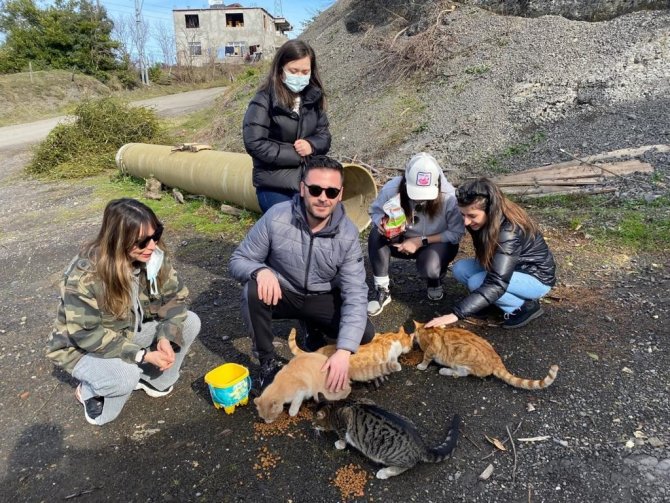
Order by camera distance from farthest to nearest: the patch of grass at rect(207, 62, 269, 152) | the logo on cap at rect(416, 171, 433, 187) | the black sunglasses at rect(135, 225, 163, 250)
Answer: the patch of grass at rect(207, 62, 269, 152) < the logo on cap at rect(416, 171, 433, 187) < the black sunglasses at rect(135, 225, 163, 250)

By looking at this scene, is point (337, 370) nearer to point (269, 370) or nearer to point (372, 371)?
point (372, 371)

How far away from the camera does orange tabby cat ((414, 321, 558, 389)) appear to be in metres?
3.17

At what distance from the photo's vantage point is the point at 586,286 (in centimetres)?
439

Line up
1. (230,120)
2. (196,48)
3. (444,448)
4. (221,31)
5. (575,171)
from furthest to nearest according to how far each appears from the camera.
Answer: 1. (196,48)
2. (221,31)
3. (230,120)
4. (575,171)
5. (444,448)

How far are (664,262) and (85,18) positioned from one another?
3573 cm

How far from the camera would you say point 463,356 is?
10.7 ft

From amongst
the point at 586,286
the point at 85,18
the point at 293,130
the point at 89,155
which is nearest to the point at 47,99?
A: the point at 85,18

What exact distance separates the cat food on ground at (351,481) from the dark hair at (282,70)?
305 centimetres

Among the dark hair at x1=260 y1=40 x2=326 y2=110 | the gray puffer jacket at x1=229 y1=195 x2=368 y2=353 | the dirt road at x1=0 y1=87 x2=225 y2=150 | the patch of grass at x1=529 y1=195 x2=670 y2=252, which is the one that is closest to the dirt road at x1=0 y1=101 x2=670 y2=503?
the patch of grass at x1=529 y1=195 x2=670 y2=252

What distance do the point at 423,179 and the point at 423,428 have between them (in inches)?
80.1

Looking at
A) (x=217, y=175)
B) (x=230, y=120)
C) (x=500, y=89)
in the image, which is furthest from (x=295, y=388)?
(x=230, y=120)

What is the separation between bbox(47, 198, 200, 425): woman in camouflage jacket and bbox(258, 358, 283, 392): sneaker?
2.08 ft

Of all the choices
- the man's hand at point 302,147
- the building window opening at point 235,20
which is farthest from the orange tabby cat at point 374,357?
the building window opening at point 235,20

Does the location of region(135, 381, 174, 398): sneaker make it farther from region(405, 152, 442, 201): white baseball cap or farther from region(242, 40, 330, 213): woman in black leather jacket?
region(405, 152, 442, 201): white baseball cap
